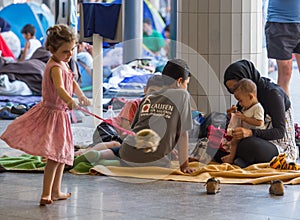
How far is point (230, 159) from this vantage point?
22.6 ft

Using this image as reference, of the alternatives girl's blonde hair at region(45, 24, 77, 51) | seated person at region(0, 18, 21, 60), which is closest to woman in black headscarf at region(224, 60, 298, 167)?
girl's blonde hair at region(45, 24, 77, 51)

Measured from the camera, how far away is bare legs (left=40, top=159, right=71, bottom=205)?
536 centimetres

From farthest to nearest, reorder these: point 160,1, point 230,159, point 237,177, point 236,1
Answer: point 160,1
point 236,1
point 230,159
point 237,177

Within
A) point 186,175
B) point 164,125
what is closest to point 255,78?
point 164,125

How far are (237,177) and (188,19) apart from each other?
2628 millimetres

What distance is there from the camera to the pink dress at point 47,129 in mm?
5414

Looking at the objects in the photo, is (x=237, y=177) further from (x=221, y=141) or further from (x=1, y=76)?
(x=1, y=76)

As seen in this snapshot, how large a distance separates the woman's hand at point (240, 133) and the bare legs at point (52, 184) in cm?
178

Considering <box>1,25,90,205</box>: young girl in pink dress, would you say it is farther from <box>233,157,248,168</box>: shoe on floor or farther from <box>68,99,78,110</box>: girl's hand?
<box>233,157,248,168</box>: shoe on floor

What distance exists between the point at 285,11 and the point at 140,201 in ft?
12.1

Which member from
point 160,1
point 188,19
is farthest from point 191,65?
point 160,1

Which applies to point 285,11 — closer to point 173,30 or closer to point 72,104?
point 72,104

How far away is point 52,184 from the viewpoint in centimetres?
548

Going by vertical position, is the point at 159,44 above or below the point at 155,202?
above
